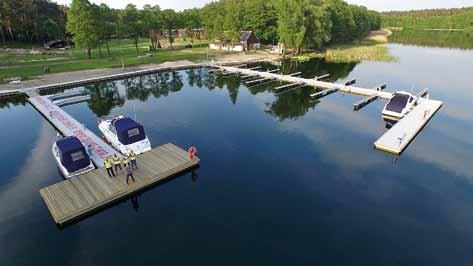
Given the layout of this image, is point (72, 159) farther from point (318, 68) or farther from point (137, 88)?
point (318, 68)

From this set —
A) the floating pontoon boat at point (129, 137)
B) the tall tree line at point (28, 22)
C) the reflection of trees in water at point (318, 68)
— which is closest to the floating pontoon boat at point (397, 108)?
the reflection of trees in water at point (318, 68)

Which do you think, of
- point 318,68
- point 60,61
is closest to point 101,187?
point 318,68

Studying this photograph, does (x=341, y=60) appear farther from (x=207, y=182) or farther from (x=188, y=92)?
(x=207, y=182)

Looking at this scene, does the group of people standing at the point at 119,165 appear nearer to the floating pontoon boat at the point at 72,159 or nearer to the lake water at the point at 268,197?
the floating pontoon boat at the point at 72,159

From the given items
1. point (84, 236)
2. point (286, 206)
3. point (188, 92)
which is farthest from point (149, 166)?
point (188, 92)

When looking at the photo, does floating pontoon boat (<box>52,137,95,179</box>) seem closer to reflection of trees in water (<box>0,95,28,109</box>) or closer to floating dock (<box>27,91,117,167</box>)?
floating dock (<box>27,91,117,167</box>)

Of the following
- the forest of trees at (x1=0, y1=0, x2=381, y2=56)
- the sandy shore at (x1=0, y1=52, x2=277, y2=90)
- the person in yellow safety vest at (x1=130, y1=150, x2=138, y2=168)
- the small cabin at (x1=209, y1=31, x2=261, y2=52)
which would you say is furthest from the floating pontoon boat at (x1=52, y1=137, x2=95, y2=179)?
the small cabin at (x1=209, y1=31, x2=261, y2=52)
